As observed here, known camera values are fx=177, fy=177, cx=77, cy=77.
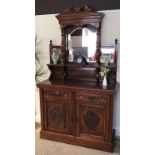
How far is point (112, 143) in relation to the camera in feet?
8.46

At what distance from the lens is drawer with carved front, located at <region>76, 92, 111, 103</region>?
244cm

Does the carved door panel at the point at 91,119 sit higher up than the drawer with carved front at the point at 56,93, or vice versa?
the drawer with carved front at the point at 56,93

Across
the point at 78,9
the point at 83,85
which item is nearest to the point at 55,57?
the point at 83,85

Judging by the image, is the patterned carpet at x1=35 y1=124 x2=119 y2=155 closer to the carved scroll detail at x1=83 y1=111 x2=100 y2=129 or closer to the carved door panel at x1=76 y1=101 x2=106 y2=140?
the carved door panel at x1=76 y1=101 x2=106 y2=140

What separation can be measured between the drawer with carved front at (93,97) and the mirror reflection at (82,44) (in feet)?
2.07

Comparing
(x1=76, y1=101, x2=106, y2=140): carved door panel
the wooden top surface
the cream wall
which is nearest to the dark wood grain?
the cream wall

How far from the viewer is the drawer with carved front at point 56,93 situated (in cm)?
265

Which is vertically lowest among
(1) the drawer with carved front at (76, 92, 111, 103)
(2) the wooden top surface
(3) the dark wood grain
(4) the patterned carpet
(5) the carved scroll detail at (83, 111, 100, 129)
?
(4) the patterned carpet

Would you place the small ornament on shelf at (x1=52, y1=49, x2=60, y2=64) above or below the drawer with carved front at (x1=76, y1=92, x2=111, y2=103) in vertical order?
above

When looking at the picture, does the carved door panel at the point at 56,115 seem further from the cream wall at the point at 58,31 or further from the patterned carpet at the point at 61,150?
the cream wall at the point at 58,31

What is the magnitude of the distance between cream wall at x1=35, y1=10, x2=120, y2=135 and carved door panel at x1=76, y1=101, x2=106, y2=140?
493 millimetres

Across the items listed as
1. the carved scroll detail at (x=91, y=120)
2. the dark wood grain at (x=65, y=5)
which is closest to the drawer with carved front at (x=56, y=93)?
the carved scroll detail at (x=91, y=120)
